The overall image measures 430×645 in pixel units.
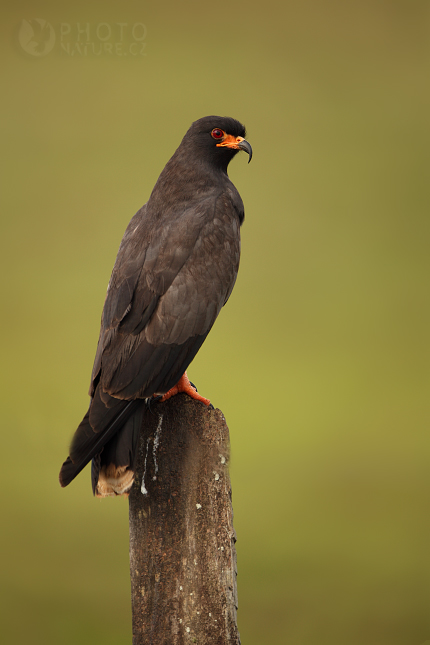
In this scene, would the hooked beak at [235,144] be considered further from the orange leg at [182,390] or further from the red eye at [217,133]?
the orange leg at [182,390]

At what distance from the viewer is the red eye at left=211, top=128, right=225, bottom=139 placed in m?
3.01

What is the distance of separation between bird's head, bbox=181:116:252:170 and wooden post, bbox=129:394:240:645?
1388 mm

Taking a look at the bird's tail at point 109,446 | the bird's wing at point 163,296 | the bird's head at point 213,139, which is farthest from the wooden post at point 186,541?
the bird's head at point 213,139

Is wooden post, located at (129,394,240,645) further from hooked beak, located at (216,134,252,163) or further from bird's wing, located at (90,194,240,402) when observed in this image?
hooked beak, located at (216,134,252,163)

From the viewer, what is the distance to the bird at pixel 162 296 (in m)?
2.23

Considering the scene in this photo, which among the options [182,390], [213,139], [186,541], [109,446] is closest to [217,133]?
[213,139]

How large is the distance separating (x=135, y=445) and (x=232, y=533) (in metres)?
0.49

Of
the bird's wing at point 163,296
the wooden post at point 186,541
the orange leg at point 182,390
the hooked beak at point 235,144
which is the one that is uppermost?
the hooked beak at point 235,144

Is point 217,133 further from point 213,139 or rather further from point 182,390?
point 182,390

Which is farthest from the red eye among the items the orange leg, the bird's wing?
the orange leg

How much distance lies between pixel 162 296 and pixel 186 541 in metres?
1.01

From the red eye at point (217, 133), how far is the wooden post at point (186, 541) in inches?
57.6

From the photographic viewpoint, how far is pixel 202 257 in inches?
106

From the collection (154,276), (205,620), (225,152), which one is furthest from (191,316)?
(205,620)
